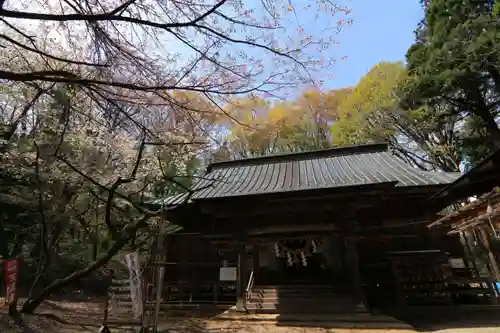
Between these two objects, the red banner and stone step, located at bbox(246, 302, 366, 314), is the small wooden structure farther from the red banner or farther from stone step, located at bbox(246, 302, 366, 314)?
the red banner

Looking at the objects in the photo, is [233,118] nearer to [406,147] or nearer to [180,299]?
[180,299]

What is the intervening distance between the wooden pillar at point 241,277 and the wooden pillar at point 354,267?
8.94 feet

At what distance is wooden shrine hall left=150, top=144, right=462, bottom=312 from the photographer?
27.7 ft

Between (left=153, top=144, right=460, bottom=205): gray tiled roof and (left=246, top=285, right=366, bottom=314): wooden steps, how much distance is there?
2952mm

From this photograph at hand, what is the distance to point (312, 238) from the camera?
934cm

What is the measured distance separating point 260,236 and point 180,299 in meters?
3.83

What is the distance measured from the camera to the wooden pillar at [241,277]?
860cm

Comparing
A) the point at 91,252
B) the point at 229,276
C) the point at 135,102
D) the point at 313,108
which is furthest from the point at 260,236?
the point at 313,108

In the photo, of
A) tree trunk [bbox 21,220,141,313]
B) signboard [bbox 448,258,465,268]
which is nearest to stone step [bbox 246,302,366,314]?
signboard [bbox 448,258,465,268]

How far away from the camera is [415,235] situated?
31.3ft

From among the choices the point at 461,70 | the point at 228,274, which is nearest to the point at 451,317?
the point at 228,274

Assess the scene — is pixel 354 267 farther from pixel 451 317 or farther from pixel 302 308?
pixel 451 317

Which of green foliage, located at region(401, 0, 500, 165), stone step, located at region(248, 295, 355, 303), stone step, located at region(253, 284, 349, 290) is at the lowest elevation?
stone step, located at region(248, 295, 355, 303)

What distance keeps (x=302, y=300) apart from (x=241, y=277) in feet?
5.65
